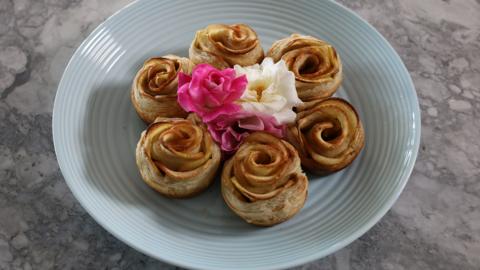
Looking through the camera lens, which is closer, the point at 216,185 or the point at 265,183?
the point at 265,183

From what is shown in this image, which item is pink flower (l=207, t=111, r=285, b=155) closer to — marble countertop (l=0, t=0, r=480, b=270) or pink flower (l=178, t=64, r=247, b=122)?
pink flower (l=178, t=64, r=247, b=122)

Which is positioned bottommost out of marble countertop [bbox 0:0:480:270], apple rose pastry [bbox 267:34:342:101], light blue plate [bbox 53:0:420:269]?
marble countertop [bbox 0:0:480:270]

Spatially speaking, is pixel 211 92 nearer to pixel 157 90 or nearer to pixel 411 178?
pixel 157 90

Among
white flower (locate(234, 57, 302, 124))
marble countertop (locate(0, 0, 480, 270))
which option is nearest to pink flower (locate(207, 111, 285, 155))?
white flower (locate(234, 57, 302, 124))

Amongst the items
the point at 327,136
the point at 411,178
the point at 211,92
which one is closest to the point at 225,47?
the point at 211,92

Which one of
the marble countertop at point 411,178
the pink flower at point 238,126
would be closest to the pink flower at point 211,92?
the pink flower at point 238,126

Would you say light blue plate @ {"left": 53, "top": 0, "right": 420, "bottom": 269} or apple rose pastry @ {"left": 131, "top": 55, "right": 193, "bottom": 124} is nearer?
light blue plate @ {"left": 53, "top": 0, "right": 420, "bottom": 269}
